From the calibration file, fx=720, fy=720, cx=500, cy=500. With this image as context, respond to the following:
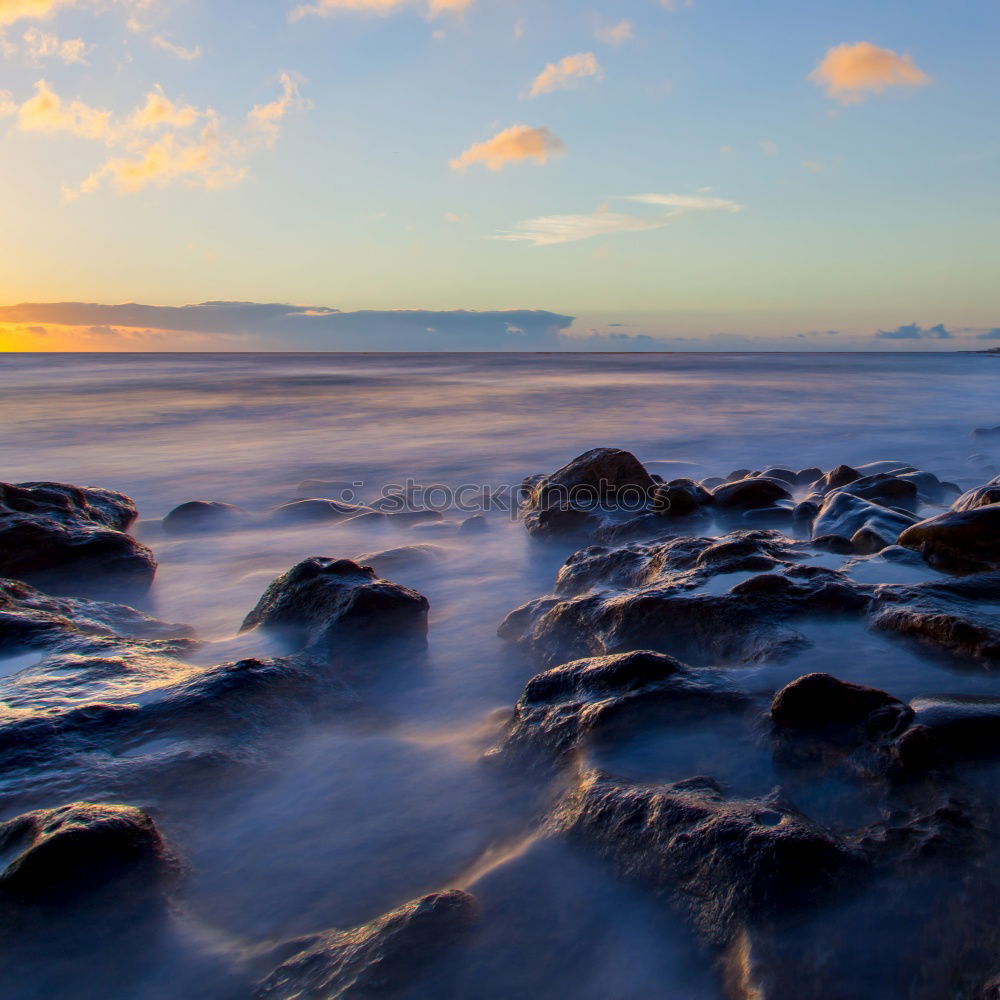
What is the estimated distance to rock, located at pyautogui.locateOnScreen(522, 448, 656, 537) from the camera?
5.49 m

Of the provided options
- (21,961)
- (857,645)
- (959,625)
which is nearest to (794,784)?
(857,645)

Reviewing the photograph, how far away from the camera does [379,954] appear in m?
1.60

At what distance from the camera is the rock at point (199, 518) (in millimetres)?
6199

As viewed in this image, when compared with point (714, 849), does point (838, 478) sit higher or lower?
higher

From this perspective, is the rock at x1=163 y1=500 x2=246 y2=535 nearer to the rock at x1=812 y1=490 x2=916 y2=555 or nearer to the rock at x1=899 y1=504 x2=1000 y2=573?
the rock at x1=812 y1=490 x2=916 y2=555

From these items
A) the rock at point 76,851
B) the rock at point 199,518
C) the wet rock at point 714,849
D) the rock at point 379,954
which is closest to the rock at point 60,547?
the rock at point 199,518

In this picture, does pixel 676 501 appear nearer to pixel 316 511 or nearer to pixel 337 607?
pixel 337 607

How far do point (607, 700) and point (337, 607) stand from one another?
A: 59.2 inches

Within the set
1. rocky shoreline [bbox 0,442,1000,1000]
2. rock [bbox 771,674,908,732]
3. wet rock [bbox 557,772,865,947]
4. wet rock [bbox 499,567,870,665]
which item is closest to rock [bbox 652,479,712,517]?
rocky shoreline [bbox 0,442,1000,1000]

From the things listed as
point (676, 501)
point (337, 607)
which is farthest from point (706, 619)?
point (676, 501)

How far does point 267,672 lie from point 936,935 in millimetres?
2232

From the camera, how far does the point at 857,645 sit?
2660mm

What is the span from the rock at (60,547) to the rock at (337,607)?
1433mm

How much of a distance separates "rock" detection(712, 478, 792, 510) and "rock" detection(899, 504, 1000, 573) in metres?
1.99
